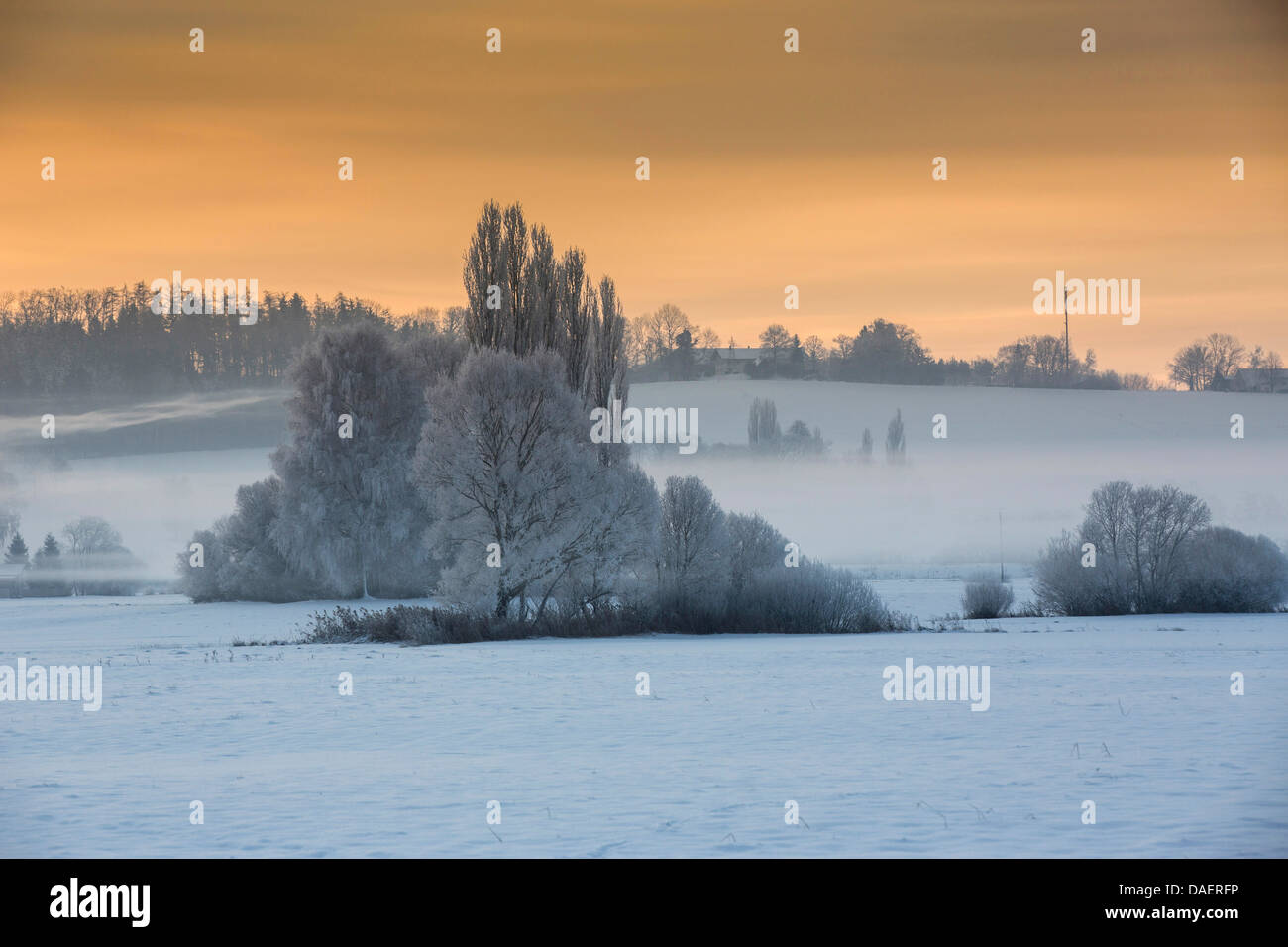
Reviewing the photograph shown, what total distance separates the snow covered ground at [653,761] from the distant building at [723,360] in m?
92.2

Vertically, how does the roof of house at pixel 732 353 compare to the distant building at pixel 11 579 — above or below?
above

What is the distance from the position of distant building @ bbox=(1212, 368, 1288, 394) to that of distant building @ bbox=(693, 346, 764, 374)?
4358 cm

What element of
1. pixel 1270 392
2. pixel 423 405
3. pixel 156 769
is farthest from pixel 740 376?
pixel 156 769

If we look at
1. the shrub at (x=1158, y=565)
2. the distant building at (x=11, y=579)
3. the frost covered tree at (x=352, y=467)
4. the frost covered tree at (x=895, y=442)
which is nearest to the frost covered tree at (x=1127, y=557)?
the shrub at (x=1158, y=565)

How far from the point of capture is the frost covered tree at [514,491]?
3831 cm

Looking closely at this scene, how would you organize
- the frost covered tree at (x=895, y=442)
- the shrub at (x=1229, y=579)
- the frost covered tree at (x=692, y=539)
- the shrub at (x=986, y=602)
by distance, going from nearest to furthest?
the frost covered tree at (x=692, y=539) < the shrub at (x=1229, y=579) < the shrub at (x=986, y=602) < the frost covered tree at (x=895, y=442)

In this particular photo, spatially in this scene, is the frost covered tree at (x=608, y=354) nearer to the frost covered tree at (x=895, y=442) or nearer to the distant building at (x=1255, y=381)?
the frost covered tree at (x=895, y=442)

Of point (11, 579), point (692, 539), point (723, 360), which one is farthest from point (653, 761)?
point (723, 360)

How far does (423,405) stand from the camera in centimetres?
5500

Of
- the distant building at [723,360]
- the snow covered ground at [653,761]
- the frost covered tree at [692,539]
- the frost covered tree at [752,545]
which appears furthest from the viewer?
the distant building at [723,360]

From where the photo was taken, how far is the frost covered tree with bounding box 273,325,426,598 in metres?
52.5

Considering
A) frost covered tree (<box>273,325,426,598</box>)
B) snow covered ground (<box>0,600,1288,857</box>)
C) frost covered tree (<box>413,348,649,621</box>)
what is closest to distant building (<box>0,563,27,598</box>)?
frost covered tree (<box>273,325,426,598</box>)

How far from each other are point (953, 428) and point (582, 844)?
317 feet

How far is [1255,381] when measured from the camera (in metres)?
110
